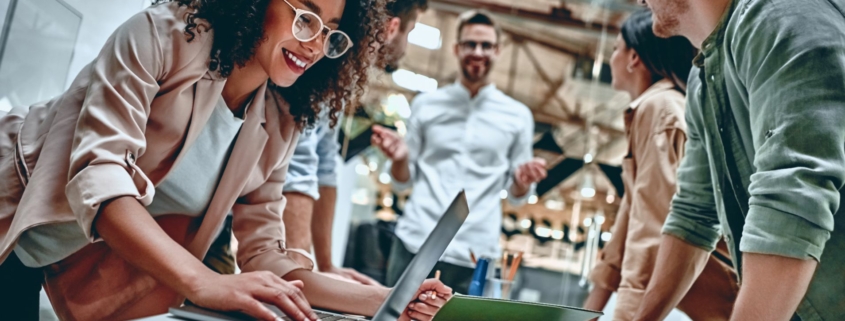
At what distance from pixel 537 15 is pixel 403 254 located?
3564 mm

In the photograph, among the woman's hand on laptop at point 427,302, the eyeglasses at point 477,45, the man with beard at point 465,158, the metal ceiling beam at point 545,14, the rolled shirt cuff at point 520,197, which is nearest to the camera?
the woman's hand on laptop at point 427,302

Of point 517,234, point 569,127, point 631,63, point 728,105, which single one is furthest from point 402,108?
point 728,105

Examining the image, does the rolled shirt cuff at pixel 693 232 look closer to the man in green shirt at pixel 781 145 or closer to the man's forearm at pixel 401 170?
the man in green shirt at pixel 781 145

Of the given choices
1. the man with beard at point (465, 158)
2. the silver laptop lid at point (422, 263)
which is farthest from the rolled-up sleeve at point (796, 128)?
the man with beard at point (465, 158)

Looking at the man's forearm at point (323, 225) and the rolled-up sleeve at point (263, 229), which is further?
the man's forearm at point (323, 225)

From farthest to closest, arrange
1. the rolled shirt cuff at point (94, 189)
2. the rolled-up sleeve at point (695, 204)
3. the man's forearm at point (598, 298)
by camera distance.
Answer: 1. the man's forearm at point (598, 298)
2. the rolled-up sleeve at point (695, 204)
3. the rolled shirt cuff at point (94, 189)

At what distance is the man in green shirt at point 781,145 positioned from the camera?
88 centimetres

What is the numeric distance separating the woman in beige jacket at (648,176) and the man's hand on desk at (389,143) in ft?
2.94

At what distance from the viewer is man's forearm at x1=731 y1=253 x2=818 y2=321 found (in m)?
0.88

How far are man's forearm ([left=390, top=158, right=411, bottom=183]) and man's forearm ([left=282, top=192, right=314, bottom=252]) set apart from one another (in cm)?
78

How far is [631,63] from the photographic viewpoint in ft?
7.64

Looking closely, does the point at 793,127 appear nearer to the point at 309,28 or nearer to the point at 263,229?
the point at 309,28

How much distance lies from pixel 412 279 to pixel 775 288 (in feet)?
1.56

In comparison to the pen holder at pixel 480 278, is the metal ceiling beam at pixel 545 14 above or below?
above
